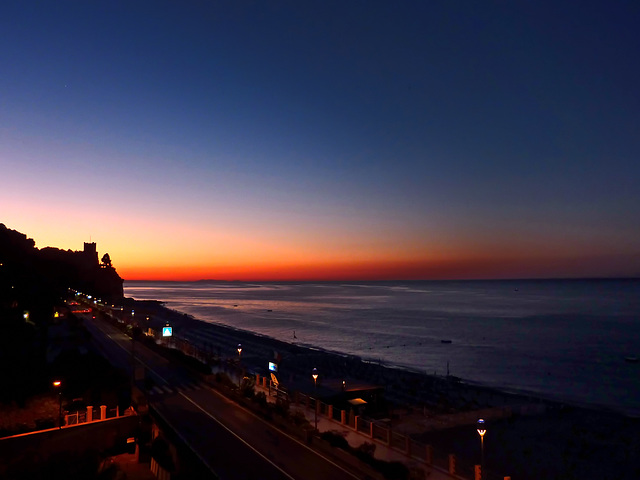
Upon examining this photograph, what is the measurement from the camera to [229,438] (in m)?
16.3

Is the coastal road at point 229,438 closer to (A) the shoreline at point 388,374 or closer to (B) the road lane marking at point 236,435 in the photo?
(B) the road lane marking at point 236,435

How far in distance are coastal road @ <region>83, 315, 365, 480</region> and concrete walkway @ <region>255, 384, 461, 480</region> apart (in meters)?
1.61

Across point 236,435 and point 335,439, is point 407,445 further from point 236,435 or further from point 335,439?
point 236,435

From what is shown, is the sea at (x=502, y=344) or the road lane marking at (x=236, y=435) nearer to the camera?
the road lane marking at (x=236, y=435)

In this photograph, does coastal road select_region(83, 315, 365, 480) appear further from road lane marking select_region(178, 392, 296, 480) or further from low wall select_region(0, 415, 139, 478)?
low wall select_region(0, 415, 139, 478)

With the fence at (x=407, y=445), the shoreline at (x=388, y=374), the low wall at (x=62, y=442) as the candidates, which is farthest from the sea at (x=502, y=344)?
the low wall at (x=62, y=442)

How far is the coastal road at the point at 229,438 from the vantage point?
13.6 metres

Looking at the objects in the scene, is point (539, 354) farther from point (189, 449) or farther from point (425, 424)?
point (189, 449)

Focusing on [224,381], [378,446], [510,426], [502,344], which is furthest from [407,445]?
[502,344]

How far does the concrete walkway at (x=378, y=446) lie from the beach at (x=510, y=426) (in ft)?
20.5

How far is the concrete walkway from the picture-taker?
1345cm

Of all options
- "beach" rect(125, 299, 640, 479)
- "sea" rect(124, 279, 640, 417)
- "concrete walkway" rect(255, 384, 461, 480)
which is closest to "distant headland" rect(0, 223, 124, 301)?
"beach" rect(125, 299, 640, 479)

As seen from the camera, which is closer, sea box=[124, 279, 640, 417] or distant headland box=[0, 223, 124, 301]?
distant headland box=[0, 223, 124, 301]

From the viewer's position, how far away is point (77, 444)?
16734mm
